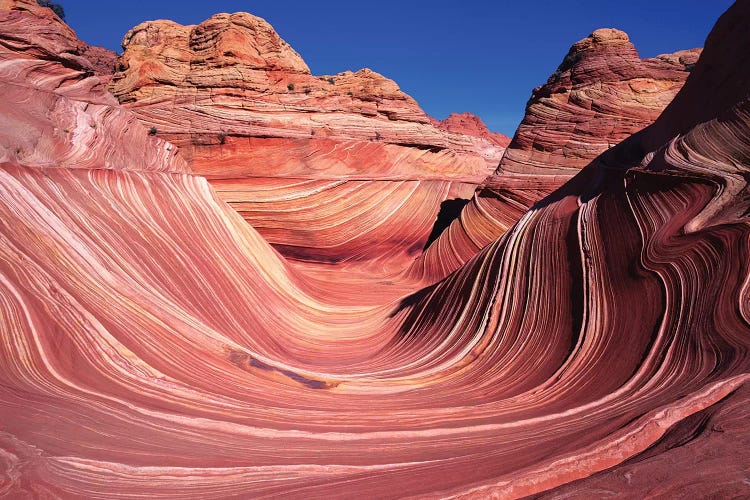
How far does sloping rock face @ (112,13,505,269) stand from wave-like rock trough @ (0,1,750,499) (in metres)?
4.06

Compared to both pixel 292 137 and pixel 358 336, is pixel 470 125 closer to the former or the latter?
pixel 292 137

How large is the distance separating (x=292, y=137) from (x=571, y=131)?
6.84 meters

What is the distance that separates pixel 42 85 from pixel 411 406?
713cm

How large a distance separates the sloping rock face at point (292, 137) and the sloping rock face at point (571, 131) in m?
2.16

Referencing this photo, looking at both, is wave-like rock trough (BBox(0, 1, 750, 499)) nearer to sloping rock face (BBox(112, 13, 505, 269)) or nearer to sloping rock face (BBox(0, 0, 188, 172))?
sloping rock face (BBox(0, 0, 188, 172))

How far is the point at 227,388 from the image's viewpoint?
387 cm

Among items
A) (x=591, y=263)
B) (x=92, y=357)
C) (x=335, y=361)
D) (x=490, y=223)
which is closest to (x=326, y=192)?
(x=490, y=223)

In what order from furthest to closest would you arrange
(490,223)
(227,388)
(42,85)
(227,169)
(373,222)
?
(373,222), (227,169), (490,223), (42,85), (227,388)

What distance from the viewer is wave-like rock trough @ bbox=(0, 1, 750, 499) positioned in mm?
2215

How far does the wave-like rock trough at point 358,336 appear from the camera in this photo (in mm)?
2215

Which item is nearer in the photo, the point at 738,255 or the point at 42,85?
the point at 738,255

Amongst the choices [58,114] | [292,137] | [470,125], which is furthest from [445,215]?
[470,125]

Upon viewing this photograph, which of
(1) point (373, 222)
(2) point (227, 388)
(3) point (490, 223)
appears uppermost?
(1) point (373, 222)

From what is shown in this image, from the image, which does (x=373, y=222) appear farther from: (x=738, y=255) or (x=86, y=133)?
(x=738, y=255)
